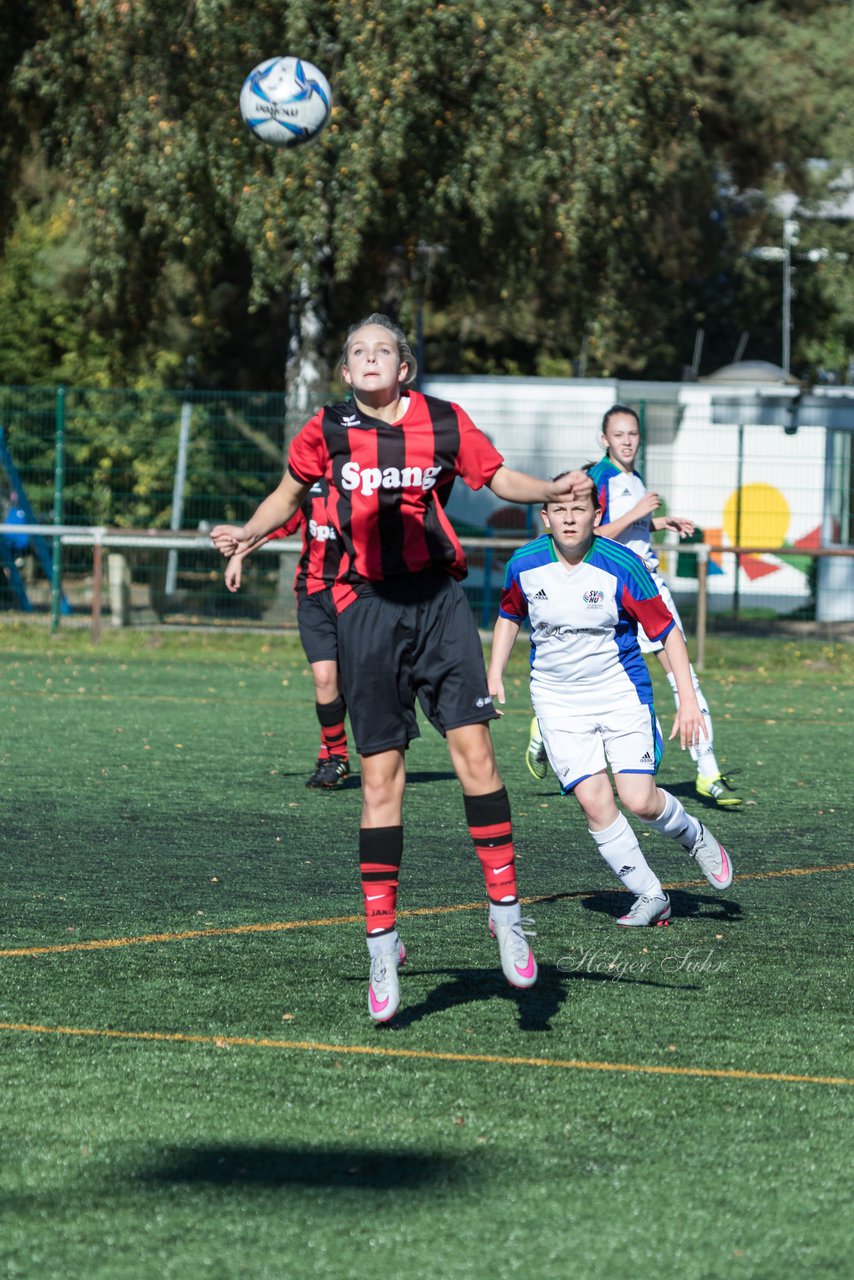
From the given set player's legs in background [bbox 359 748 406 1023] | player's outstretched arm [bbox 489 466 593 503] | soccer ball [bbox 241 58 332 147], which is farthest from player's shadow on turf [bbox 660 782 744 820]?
soccer ball [bbox 241 58 332 147]

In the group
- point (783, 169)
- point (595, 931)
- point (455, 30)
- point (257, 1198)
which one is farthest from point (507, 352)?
point (257, 1198)

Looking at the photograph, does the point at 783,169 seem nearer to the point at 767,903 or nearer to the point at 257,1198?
the point at 767,903

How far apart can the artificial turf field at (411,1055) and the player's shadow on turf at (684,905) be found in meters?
0.02

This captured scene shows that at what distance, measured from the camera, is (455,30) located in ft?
61.3

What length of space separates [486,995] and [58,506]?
53.0 feet

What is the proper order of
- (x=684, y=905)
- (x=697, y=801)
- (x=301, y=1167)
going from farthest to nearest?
(x=697, y=801) → (x=684, y=905) → (x=301, y=1167)

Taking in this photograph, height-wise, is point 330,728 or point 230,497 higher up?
point 230,497

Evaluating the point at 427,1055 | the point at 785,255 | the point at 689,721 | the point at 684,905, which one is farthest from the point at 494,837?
the point at 785,255

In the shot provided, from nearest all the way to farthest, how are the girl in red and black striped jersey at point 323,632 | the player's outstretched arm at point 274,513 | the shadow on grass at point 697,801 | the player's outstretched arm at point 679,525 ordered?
the player's outstretched arm at point 274,513 < the player's outstretched arm at point 679,525 < the shadow on grass at point 697,801 < the girl in red and black striped jersey at point 323,632

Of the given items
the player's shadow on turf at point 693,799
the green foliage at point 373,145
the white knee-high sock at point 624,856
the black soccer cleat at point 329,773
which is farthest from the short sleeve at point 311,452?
the green foliage at point 373,145

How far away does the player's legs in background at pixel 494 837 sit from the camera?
5254 millimetres

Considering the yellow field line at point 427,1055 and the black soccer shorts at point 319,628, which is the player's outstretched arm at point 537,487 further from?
the black soccer shorts at point 319,628

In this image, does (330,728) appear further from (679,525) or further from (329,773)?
(679,525)

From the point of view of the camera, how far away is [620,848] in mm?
6566
